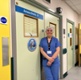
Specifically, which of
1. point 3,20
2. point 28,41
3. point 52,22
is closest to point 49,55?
point 28,41

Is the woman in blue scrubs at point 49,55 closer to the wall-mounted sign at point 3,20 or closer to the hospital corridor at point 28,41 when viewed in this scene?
the hospital corridor at point 28,41

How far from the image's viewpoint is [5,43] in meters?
1.97

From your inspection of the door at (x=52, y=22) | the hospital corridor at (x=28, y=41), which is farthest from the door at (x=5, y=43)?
the door at (x=52, y=22)

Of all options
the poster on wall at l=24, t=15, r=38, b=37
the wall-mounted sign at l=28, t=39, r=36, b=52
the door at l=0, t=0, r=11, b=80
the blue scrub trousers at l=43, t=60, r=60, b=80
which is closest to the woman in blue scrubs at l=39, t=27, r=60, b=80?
the blue scrub trousers at l=43, t=60, r=60, b=80

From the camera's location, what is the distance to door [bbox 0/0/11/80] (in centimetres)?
190

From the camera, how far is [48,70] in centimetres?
297

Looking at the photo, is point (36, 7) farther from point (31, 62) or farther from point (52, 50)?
point (31, 62)

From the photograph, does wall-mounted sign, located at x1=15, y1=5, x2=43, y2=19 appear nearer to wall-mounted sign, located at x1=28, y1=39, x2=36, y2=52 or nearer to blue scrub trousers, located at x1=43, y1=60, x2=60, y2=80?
wall-mounted sign, located at x1=28, y1=39, x2=36, y2=52

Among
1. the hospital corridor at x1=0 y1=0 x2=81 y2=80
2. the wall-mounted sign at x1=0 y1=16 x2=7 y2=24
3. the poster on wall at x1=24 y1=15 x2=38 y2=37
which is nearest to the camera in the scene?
the wall-mounted sign at x1=0 y1=16 x2=7 y2=24

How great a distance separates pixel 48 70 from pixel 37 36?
0.82 meters

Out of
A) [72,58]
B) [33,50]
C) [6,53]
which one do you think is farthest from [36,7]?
[72,58]

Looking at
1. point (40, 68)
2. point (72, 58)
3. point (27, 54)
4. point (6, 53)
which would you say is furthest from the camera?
point (72, 58)

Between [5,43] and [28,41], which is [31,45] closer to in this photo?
[28,41]

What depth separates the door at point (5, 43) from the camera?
6.23 feet
